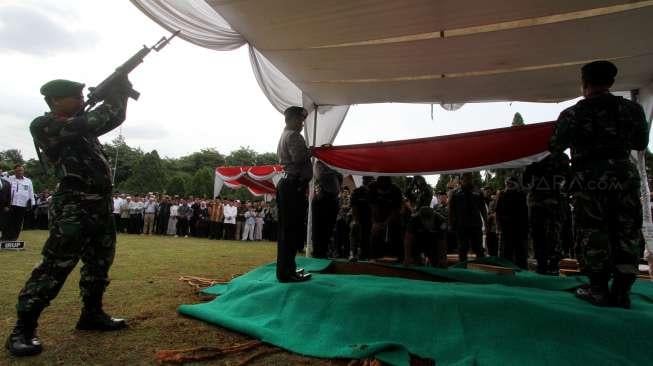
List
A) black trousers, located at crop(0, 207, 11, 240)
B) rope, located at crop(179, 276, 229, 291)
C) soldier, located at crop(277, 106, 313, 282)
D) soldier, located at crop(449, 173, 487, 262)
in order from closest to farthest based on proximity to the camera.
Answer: soldier, located at crop(277, 106, 313, 282)
rope, located at crop(179, 276, 229, 291)
soldier, located at crop(449, 173, 487, 262)
black trousers, located at crop(0, 207, 11, 240)

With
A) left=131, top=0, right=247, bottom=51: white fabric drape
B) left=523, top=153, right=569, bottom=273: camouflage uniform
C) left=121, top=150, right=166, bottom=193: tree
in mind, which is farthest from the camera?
left=121, top=150, right=166, bottom=193: tree

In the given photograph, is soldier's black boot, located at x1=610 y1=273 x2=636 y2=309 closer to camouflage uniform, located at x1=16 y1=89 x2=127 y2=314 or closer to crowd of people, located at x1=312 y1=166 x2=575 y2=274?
crowd of people, located at x1=312 y1=166 x2=575 y2=274

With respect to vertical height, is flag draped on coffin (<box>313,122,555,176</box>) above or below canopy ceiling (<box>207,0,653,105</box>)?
below

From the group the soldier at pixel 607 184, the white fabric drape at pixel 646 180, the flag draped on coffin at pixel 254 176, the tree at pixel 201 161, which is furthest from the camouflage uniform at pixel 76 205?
the tree at pixel 201 161

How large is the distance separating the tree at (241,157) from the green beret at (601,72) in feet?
232

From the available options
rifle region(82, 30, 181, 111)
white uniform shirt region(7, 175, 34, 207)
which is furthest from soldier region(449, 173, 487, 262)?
white uniform shirt region(7, 175, 34, 207)

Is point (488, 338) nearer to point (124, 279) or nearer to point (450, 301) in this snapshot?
point (450, 301)

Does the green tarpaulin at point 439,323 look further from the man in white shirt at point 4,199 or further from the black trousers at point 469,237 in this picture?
the man in white shirt at point 4,199

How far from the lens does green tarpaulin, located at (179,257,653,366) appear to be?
200 centimetres

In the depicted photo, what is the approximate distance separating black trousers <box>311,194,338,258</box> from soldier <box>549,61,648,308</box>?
11.0ft

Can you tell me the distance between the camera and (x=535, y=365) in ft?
6.18

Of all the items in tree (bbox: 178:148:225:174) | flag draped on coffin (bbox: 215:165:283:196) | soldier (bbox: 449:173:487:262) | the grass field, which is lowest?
the grass field

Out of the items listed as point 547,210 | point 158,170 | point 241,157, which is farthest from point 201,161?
point 547,210

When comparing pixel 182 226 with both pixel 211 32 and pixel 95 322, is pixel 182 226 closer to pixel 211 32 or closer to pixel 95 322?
pixel 211 32
